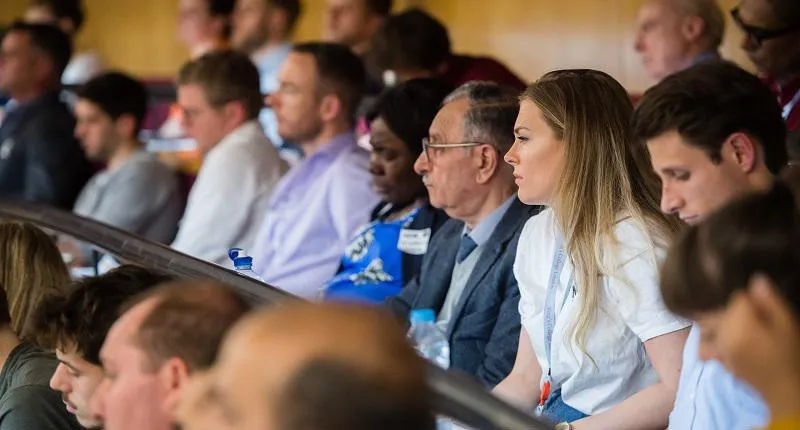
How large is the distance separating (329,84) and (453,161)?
149 cm

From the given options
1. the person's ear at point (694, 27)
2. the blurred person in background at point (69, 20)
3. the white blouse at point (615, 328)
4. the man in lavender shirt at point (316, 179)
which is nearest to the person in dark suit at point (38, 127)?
the man in lavender shirt at point (316, 179)

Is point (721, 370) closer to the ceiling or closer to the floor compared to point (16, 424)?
closer to the ceiling

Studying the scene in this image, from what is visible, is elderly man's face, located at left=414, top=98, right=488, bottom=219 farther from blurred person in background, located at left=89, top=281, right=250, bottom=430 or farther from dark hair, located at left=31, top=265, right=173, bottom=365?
blurred person in background, located at left=89, top=281, right=250, bottom=430

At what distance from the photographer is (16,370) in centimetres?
318

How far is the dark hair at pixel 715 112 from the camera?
2738mm

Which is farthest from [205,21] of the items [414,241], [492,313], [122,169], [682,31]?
[492,313]

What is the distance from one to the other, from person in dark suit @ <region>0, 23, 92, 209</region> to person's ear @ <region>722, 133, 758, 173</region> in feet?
14.1

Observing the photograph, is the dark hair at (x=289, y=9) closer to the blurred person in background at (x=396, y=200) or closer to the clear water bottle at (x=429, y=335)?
the blurred person in background at (x=396, y=200)

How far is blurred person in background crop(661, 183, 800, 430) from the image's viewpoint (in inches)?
61.8

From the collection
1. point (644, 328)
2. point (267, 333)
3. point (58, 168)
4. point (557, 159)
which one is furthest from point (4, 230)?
point (58, 168)

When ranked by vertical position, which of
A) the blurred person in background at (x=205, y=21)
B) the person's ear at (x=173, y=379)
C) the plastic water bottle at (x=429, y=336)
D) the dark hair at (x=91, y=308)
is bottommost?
the blurred person in background at (x=205, y=21)

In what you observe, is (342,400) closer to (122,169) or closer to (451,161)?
(451,161)

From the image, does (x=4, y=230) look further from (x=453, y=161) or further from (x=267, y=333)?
(x=267, y=333)

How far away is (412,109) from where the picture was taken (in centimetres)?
436
